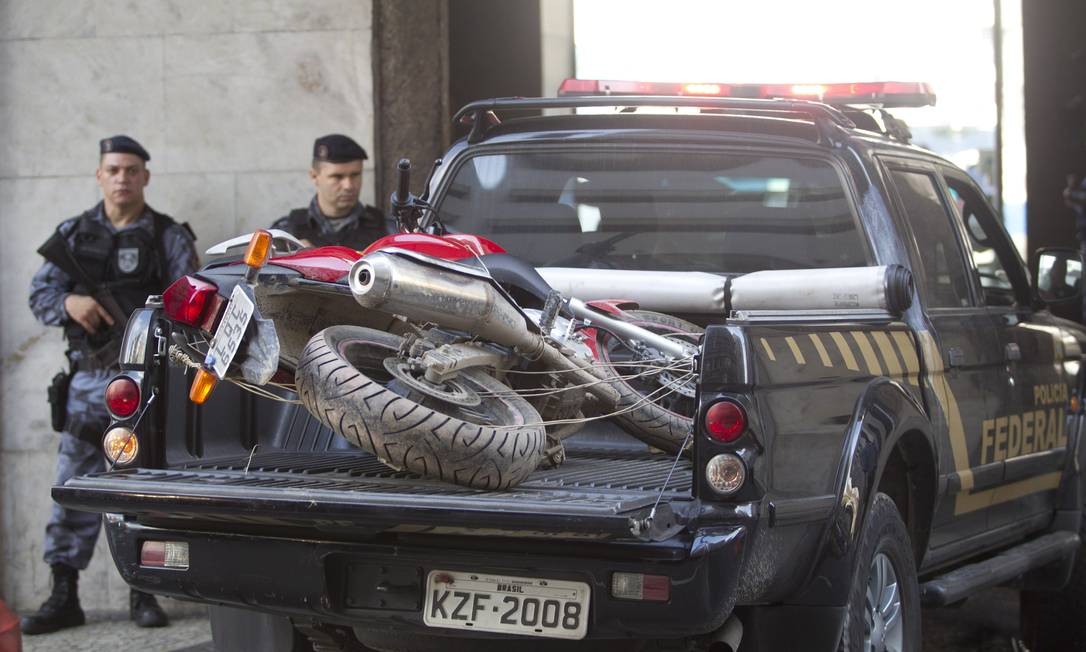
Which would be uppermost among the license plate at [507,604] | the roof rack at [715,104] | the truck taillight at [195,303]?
the roof rack at [715,104]

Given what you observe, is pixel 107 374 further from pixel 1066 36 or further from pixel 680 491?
pixel 1066 36

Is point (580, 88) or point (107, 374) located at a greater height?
point (580, 88)

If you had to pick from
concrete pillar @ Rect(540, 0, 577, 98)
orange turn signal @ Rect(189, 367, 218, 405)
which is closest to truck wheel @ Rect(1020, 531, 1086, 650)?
orange turn signal @ Rect(189, 367, 218, 405)

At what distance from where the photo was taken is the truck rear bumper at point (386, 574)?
321 centimetres

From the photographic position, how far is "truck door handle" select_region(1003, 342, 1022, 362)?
5.14m

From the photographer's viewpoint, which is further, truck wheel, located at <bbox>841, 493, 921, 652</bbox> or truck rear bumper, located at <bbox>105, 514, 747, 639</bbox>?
truck wheel, located at <bbox>841, 493, 921, 652</bbox>

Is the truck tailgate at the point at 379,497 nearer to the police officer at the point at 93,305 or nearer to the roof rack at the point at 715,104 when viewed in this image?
the roof rack at the point at 715,104

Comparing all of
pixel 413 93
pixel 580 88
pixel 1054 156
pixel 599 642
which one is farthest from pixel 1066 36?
pixel 599 642

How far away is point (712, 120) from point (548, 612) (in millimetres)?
2118

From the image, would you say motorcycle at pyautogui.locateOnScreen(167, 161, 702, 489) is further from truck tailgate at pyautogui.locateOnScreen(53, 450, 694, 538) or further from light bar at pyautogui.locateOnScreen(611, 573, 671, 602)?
light bar at pyautogui.locateOnScreen(611, 573, 671, 602)

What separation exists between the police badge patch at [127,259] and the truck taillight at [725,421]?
3.96 m

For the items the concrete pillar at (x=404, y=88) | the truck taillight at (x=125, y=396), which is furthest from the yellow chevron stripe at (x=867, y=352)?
the concrete pillar at (x=404, y=88)

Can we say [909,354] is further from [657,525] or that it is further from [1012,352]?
[657,525]

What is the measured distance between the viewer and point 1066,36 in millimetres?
11492
